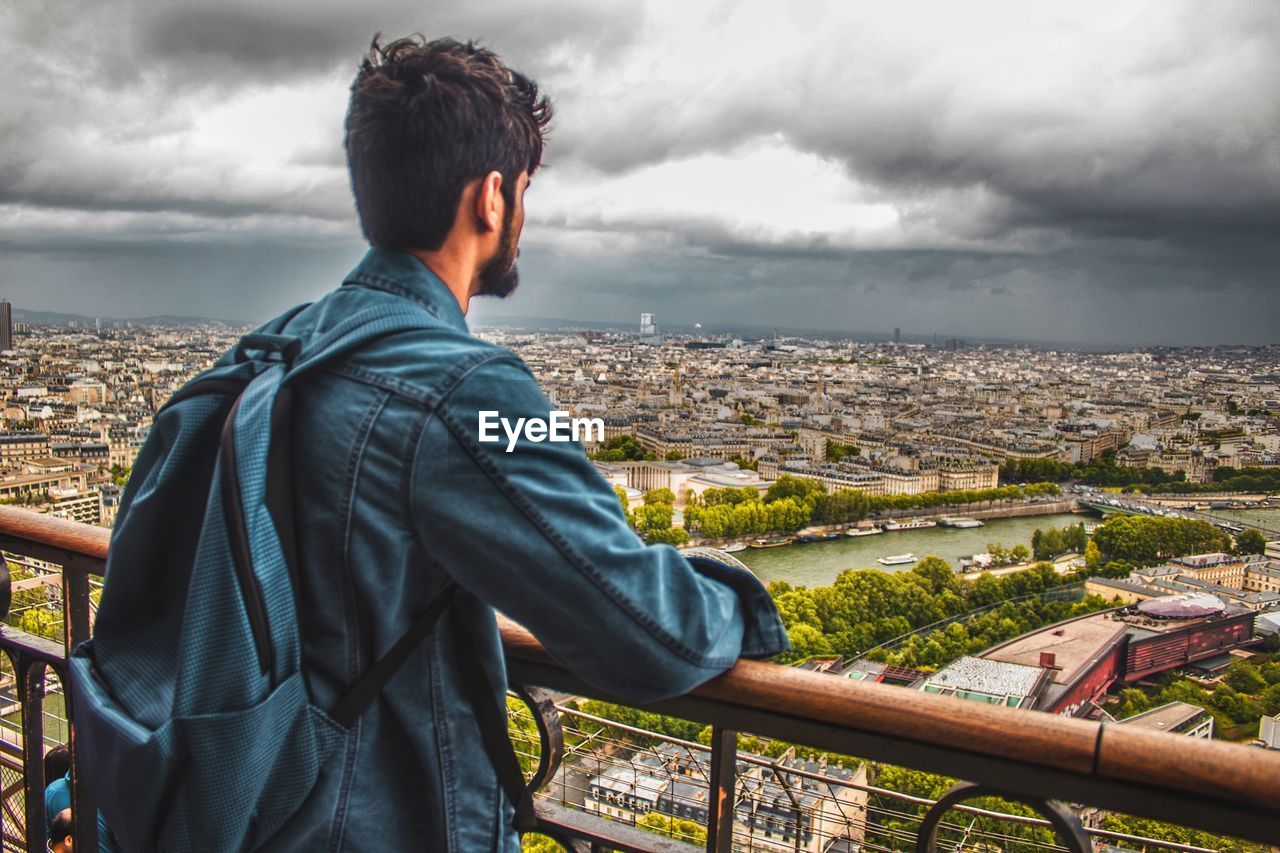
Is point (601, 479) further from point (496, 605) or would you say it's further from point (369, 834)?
point (369, 834)

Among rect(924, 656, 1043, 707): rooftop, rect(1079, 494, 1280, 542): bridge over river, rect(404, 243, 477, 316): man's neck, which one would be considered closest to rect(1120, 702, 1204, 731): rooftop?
rect(924, 656, 1043, 707): rooftop

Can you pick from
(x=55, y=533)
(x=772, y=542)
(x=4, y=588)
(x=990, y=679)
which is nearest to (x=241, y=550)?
(x=55, y=533)

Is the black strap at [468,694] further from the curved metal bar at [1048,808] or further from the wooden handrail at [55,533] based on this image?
the wooden handrail at [55,533]

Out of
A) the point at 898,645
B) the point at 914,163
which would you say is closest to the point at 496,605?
the point at 898,645

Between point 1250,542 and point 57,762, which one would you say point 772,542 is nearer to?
point 1250,542

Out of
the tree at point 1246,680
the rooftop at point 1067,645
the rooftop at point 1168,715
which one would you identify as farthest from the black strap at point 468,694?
the tree at point 1246,680

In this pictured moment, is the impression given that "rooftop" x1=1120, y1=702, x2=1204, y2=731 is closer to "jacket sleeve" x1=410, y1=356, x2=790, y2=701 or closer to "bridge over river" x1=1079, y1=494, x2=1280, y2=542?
"jacket sleeve" x1=410, y1=356, x2=790, y2=701
